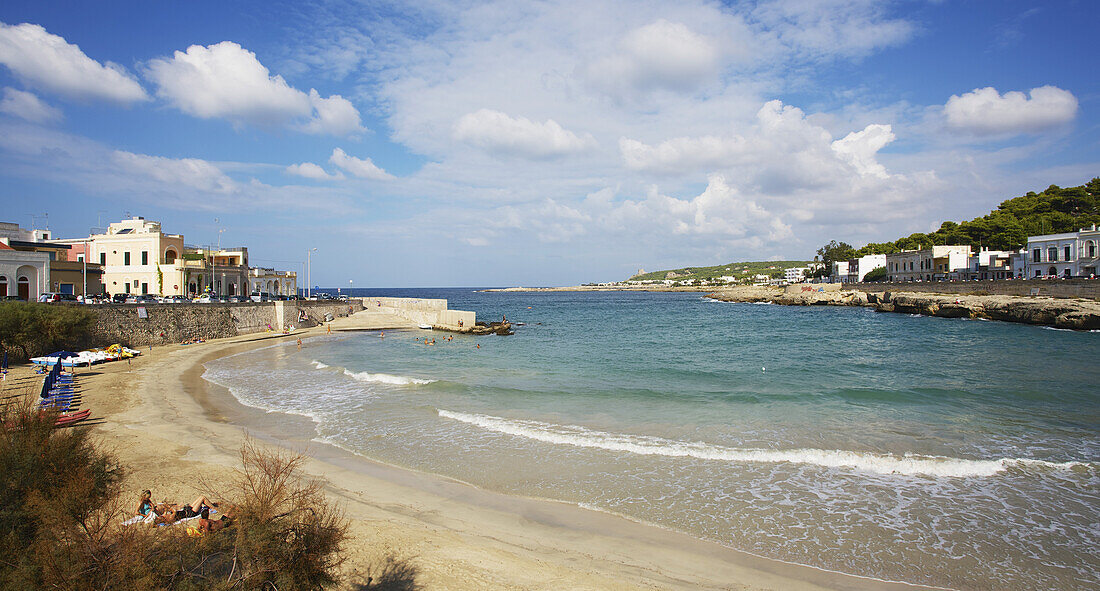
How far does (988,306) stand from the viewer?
48.8 meters

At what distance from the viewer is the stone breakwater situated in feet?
130

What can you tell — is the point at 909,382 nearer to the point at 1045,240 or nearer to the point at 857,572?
the point at 857,572

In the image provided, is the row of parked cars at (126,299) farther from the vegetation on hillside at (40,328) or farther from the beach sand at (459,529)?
the beach sand at (459,529)

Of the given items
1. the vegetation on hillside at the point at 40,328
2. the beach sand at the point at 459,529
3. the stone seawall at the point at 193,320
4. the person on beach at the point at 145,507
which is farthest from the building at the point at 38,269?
the person on beach at the point at 145,507

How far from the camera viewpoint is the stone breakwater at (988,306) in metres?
39.6

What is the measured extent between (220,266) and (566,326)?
110 ft

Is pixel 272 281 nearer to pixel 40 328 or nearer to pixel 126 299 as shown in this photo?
pixel 126 299

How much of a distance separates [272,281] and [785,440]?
5792 centimetres

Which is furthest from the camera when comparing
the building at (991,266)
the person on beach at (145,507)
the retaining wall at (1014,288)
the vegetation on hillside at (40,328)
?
the building at (991,266)

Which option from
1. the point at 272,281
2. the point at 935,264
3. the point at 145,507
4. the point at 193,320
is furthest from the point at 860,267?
the point at 145,507

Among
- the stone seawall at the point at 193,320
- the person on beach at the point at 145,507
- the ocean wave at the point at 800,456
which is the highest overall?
the stone seawall at the point at 193,320

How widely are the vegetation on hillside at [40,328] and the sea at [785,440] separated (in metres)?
7.57

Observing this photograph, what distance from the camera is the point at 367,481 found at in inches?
434

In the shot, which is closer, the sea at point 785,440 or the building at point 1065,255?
the sea at point 785,440
